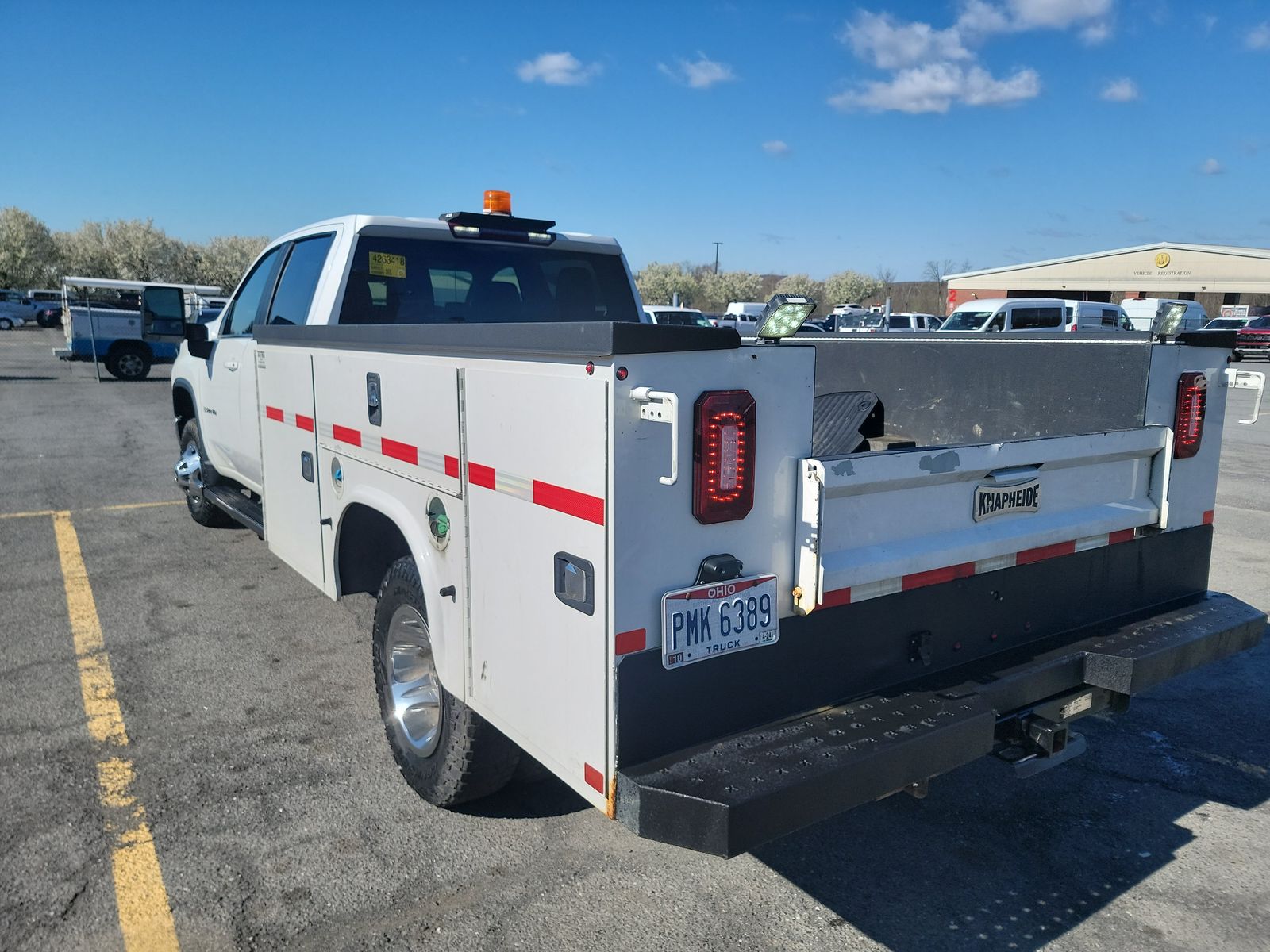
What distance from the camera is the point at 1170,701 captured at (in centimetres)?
444

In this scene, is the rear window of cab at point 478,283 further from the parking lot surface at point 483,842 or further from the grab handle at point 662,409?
the grab handle at point 662,409

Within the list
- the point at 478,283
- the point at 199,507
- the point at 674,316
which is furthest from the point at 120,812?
the point at 674,316

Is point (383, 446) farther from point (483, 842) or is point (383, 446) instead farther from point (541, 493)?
point (483, 842)

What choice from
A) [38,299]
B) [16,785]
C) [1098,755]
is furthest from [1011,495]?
[38,299]

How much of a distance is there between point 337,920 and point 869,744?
165cm

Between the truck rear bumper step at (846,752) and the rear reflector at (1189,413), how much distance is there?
692mm

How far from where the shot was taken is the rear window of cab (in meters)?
4.63

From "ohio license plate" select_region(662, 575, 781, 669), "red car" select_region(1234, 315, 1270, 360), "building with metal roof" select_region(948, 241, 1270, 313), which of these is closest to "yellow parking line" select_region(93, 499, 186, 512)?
"ohio license plate" select_region(662, 575, 781, 669)

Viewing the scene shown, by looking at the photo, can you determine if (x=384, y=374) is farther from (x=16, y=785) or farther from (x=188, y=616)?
(x=188, y=616)

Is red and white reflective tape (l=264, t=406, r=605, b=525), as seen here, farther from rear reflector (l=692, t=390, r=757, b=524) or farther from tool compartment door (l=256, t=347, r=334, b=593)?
rear reflector (l=692, t=390, r=757, b=524)

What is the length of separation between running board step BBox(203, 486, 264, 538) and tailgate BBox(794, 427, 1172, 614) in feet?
11.3

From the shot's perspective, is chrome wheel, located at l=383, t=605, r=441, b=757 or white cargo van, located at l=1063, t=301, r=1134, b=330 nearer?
chrome wheel, located at l=383, t=605, r=441, b=757

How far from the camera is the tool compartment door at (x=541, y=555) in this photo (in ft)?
7.23

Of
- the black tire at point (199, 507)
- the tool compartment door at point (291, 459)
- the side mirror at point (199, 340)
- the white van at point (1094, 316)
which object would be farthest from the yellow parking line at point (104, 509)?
the white van at point (1094, 316)
